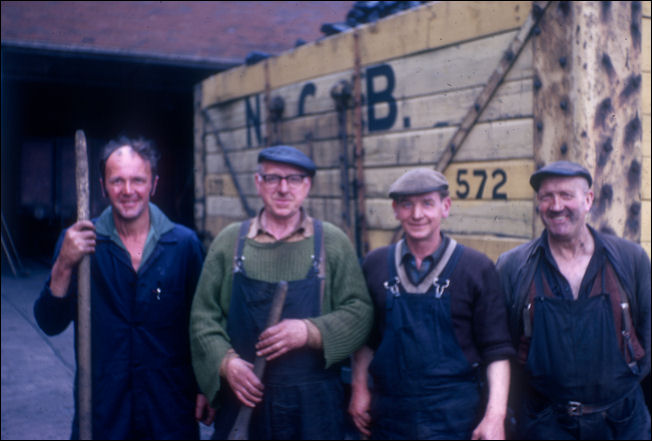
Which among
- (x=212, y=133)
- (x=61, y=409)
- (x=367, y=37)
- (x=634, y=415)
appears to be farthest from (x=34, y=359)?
(x=634, y=415)

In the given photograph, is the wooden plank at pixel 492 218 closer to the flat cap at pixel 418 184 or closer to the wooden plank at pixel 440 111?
the wooden plank at pixel 440 111

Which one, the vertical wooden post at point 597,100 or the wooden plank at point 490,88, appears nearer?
the vertical wooden post at point 597,100

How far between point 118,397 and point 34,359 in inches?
Result: 167

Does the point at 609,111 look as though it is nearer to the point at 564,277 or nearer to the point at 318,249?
the point at 564,277

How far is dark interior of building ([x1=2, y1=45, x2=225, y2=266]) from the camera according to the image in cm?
1257

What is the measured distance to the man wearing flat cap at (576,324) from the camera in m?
2.39

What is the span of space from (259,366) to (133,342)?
0.56 metres

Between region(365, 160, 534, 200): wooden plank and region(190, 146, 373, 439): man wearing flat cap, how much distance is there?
3.46 feet

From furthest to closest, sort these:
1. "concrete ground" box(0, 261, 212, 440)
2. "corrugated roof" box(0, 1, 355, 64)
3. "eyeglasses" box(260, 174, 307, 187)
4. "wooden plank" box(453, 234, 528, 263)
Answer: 1. "corrugated roof" box(0, 1, 355, 64)
2. "concrete ground" box(0, 261, 212, 440)
3. "wooden plank" box(453, 234, 528, 263)
4. "eyeglasses" box(260, 174, 307, 187)

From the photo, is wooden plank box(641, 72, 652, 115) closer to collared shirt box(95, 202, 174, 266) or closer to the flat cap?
the flat cap

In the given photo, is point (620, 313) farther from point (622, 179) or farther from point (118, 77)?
point (118, 77)

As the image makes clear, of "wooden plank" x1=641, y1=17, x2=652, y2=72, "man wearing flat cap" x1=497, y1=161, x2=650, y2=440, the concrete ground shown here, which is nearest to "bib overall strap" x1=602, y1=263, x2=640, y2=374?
"man wearing flat cap" x1=497, y1=161, x2=650, y2=440

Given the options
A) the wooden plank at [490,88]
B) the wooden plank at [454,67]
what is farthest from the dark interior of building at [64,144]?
the wooden plank at [490,88]

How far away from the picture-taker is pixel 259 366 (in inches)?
92.5
